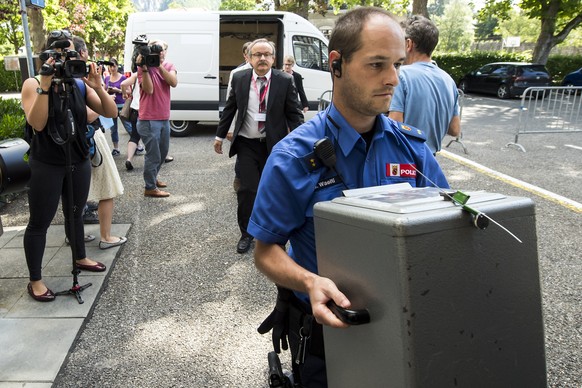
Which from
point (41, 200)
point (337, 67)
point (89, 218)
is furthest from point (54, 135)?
point (337, 67)

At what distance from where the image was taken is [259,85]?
15.5 feet

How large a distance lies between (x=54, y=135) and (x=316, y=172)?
270 centimetres

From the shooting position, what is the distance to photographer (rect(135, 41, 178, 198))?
6176mm

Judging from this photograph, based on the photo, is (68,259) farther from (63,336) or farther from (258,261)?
(258,261)

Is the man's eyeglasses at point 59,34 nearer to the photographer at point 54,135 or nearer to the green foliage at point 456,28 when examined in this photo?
the photographer at point 54,135

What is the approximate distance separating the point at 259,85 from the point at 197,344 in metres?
2.54

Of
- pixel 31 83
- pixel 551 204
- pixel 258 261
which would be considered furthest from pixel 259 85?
pixel 551 204

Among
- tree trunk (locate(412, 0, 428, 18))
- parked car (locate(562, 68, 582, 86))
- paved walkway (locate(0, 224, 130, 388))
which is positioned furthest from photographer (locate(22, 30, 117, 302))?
parked car (locate(562, 68, 582, 86))

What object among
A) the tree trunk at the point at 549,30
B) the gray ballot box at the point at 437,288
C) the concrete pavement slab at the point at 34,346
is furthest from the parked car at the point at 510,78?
the gray ballot box at the point at 437,288

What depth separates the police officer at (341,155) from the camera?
139 cm

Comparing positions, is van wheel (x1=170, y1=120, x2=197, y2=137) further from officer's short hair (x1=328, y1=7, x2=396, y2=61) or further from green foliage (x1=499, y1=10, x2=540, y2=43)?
green foliage (x1=499, y1=10, x2=540, y2=43)

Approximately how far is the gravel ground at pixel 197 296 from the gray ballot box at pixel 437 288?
1.92 meters

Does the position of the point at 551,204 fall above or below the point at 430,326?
below

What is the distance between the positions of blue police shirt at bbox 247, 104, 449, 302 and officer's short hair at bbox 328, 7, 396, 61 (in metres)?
0.19
